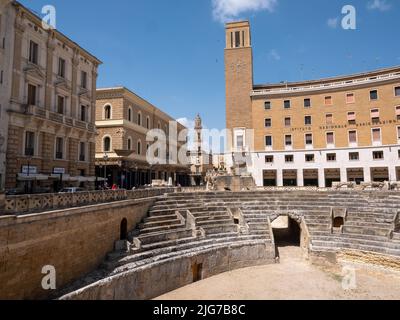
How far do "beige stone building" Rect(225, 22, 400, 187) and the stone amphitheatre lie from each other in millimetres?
12752

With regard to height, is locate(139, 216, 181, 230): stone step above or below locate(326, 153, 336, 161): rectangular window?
below

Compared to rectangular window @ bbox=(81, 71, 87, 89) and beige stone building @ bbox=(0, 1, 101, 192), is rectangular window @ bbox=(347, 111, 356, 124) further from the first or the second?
rectangular window @ bbox=(81, 71, 87, 89)

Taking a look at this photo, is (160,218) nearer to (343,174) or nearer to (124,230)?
(124,230)

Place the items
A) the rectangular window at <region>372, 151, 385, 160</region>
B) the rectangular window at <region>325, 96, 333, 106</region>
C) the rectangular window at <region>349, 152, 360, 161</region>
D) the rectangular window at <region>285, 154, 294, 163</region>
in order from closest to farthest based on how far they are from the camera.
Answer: the rectangular window at <region>372, 151, 385, 160</region>, the rectangular window at <region>349, 152, 360, 161</region>, the rectangular window at <region>325, 96, 333, 106</region>, the rectangular window at <region>285, 154, 294, 163</region>

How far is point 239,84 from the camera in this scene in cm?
3988

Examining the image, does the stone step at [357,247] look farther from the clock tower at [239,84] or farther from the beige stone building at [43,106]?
the clock tower at [239,84]

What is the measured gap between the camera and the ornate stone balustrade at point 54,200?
9.75 meters

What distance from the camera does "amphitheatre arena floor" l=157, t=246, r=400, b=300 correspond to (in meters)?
14.0

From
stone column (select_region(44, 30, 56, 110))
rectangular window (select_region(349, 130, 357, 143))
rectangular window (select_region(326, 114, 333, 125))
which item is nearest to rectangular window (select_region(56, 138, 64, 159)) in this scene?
stone column (select_region(44, 30, 56, 110))

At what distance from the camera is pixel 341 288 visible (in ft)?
49.1

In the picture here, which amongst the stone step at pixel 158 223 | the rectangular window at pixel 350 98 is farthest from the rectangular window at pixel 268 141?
the stone step at pixel 158 223

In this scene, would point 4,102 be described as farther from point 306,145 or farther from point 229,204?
point 306,145

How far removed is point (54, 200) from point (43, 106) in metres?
13.3

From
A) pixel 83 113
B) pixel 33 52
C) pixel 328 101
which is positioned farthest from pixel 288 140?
pixel 33 52
